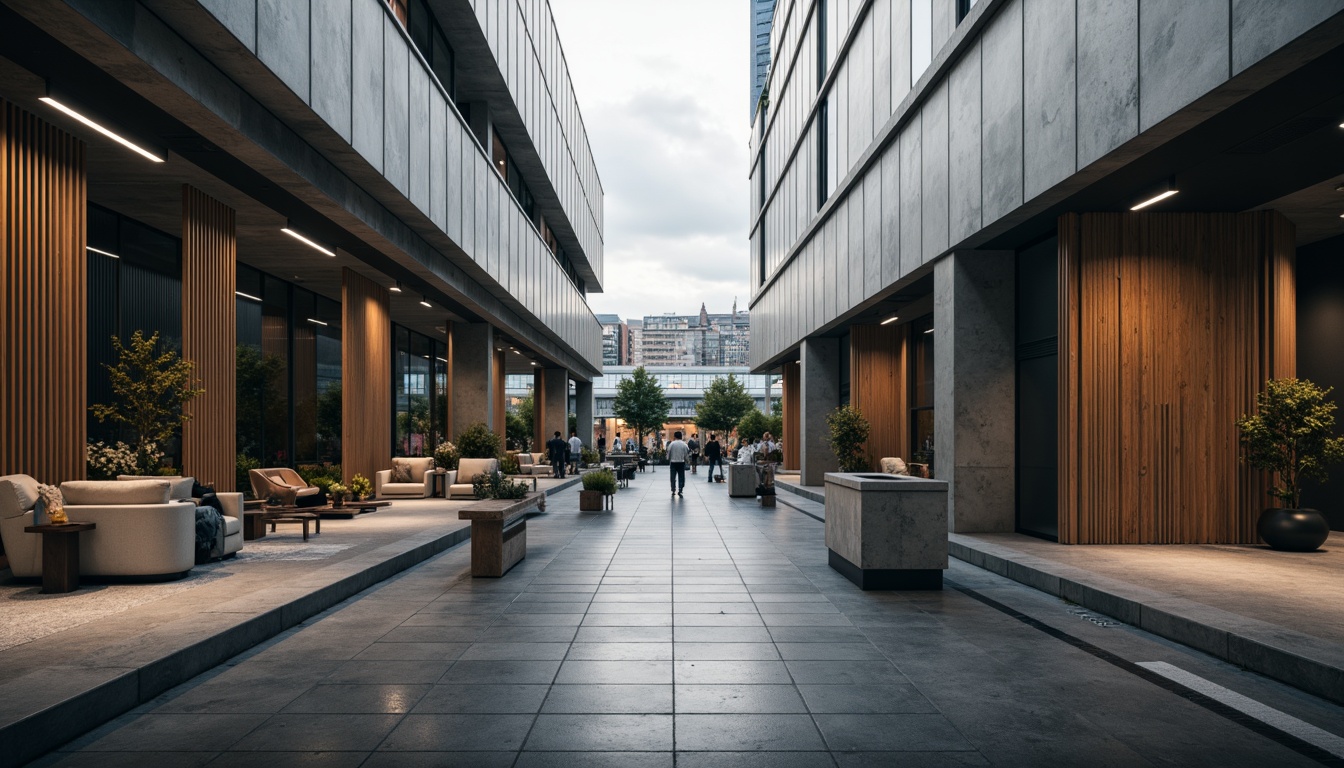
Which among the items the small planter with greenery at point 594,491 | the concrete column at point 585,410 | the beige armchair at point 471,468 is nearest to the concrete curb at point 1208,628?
the small planter with greenery at point 594,491

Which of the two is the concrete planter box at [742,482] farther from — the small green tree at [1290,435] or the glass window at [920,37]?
the small green tree at [1290,435]

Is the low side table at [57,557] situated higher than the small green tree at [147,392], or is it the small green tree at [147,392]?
the small green tree at [147,392]

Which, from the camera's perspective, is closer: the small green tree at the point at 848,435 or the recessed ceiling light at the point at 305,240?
the recessed ceiling light at the point at 305,240

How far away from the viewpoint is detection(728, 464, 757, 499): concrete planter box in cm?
2317

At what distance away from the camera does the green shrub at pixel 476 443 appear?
22.3m

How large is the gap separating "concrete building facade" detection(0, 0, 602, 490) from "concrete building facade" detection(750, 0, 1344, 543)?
8385 mm

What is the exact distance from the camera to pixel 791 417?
33.2 m

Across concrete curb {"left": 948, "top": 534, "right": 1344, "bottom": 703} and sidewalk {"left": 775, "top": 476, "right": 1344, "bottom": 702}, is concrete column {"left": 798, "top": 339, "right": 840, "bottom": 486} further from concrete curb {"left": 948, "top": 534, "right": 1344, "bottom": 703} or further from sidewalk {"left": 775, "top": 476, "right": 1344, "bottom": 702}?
concrete curb {"left": 948, "top": 534, "right": 1344, "bottom": 703}

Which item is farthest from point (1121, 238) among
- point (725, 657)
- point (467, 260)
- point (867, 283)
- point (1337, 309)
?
point (467, 260)

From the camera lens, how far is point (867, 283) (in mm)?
17578

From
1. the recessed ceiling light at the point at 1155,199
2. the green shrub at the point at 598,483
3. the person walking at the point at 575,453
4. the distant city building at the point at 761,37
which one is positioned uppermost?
the distant city building at the point at 761,37

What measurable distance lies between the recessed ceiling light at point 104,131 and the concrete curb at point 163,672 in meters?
5.09

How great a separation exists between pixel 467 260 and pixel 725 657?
503 inches

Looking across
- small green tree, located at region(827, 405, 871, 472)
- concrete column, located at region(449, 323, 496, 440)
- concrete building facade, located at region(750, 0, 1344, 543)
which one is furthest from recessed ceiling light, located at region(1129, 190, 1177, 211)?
concrete column, located at region(449, 323, 496, 440)
